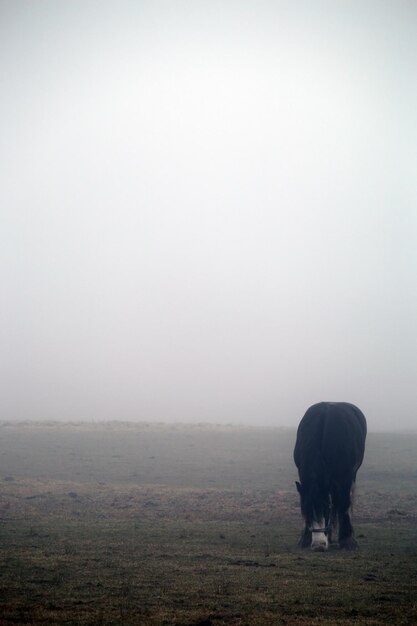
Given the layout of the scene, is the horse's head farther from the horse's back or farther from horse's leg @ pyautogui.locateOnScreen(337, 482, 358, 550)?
the horse's back

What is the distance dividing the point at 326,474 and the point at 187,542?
458cm

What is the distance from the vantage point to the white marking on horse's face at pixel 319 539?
16.6 metres

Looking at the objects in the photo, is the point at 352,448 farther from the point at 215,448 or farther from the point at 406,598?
the point at 215,448

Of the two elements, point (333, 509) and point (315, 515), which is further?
point (333, 509)

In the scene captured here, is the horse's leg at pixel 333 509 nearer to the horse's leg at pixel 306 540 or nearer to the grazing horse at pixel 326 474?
the grazing horse at pixel 326 474

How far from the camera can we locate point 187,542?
17781mm

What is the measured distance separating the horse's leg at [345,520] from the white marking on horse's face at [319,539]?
0.89m

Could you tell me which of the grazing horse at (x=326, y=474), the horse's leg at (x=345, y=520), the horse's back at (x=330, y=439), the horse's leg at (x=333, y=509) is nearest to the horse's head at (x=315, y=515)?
the grazing horse at (x=326, y=474)

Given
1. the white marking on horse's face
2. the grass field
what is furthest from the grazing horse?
the grass field

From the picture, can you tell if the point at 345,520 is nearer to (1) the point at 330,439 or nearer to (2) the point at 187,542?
(1) the point at 330,439

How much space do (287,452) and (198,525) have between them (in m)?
22.9

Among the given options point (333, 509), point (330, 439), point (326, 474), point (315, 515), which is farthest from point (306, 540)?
point (330, 439)

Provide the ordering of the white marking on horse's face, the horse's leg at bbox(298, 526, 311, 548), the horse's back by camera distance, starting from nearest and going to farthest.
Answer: the white marking on horse's face, the horse's leg at bbox(298, 526, 311, 548), the horse's back

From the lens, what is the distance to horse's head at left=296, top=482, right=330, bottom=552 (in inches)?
658
